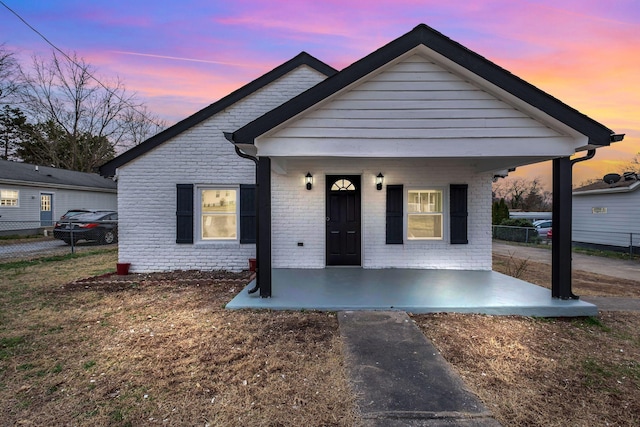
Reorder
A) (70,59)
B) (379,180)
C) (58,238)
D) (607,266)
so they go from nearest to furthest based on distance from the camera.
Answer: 1. (379,180)
2. (607,266)
3. (58,238)
4. (70,59)

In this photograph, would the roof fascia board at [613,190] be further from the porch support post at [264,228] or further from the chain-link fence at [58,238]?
the chain-link fence at [58,238]

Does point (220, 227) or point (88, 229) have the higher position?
point (220, 227)

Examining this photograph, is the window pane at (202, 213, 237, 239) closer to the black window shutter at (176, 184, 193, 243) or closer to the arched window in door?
the black window shutter at (176, 184, 193, 243)

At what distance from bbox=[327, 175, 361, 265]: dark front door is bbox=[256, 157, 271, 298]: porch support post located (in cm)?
248

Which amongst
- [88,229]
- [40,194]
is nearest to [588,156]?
[88,229]

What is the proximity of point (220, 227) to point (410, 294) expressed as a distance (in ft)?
15.5

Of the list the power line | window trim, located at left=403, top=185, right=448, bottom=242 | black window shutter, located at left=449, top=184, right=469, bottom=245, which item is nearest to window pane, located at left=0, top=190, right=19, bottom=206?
the power line

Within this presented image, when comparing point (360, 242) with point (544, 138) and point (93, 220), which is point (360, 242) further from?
point (93, 220)

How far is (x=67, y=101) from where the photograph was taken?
21.8 metres

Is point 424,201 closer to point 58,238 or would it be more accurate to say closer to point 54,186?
A: point 58,238

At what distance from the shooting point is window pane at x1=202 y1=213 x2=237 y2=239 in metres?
7.01

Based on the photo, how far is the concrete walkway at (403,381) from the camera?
2.01 m

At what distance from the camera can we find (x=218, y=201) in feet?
23.0

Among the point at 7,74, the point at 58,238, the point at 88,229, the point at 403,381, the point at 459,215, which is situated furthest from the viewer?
the point at 7,74
